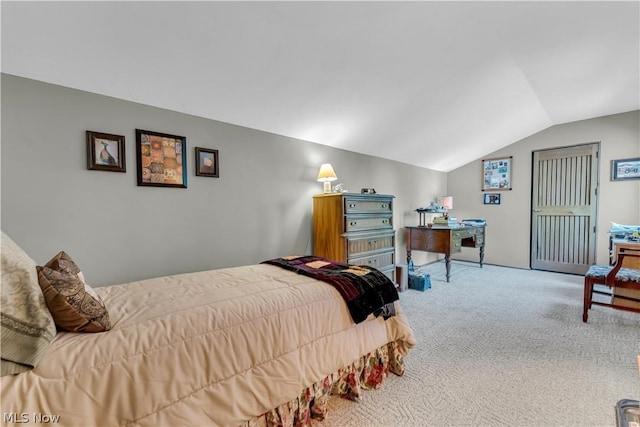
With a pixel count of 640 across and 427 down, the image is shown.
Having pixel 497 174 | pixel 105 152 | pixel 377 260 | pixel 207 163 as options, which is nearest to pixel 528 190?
pixel 497 174

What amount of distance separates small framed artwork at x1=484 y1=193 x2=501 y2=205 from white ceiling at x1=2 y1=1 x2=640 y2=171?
2002 millimetres

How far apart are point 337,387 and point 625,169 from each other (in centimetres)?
521

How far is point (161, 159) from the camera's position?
2.22m

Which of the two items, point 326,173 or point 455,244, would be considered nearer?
point 326,173

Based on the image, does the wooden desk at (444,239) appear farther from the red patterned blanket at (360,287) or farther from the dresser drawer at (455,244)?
the red patterned blanket at (360,287)

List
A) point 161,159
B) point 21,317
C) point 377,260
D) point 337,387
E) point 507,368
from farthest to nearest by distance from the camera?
point 377,260 → point 161,159 → point 507,368 → point 337,387 → point 21,317

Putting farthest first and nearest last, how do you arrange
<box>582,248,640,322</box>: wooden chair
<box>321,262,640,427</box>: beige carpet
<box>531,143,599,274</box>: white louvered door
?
<box>531,143,599,274</box>: white louvered door → <box>582,248,640,322</box>: wooden chair → <box>321,262,640,427</box>: beige carpet

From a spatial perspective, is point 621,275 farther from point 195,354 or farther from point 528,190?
point 195,354

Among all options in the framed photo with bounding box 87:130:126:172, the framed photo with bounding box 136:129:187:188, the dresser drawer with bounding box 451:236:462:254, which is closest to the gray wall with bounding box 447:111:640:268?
the dresser drawer with bounding box 451:236:462:254

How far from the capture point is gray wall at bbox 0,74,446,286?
1730 millimetres

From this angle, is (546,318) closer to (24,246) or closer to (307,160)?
(307,160)

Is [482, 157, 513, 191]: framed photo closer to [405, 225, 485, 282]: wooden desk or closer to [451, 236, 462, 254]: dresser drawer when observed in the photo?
[405, 225, 485, 282]: wooden desk

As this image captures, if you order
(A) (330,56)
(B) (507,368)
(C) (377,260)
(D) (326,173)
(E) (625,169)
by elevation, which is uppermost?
(A) (330,56)

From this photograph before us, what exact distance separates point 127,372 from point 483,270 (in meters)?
5.29
